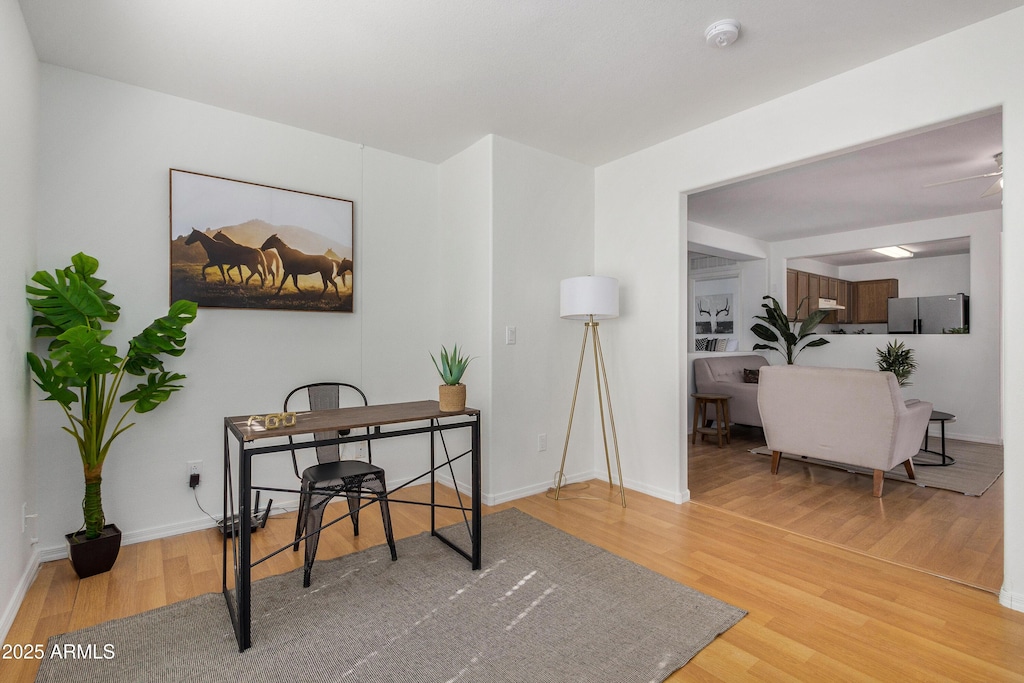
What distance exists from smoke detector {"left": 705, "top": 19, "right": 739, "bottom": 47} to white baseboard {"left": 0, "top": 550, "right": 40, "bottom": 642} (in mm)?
3741

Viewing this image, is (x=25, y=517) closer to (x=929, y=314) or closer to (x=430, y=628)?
(x=430, y=628)

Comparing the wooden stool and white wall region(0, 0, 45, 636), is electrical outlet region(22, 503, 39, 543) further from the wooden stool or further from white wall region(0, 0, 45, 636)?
the wooden stool

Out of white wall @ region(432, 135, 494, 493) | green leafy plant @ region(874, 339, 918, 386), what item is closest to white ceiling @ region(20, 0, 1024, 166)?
white wall @ region(432, 135, 494, 493)

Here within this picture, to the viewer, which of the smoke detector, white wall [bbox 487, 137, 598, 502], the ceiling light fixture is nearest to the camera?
the smoke detector

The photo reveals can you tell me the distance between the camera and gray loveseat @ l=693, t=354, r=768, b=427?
5777 millimetres

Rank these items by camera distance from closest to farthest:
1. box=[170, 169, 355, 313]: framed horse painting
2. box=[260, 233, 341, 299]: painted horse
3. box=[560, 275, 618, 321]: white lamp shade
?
box=[170, 169, 355, 313]: framed horse painting, box=[260, 233, 341, 299]: painted horse, box=[560, 275, 618, 321]: white lamp shade

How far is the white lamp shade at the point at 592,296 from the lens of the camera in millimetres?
3436

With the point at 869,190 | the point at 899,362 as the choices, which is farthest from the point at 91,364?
the point at 899,362

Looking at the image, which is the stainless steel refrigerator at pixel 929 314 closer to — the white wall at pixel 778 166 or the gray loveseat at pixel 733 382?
the gray loveseat at pixel 733 382

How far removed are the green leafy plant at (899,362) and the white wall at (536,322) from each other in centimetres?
444

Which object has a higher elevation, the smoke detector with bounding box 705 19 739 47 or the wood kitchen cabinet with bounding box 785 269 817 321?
the smoke detector with bounding box 705 19 739 47

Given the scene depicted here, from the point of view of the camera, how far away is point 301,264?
10.9 ft

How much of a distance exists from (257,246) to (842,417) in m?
4.31

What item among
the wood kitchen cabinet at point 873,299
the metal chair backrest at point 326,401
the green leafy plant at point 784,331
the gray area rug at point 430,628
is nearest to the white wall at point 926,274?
the wood kitchen cabinet at point 873,299
